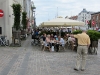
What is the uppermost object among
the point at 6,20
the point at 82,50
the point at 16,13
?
the point at 16,13

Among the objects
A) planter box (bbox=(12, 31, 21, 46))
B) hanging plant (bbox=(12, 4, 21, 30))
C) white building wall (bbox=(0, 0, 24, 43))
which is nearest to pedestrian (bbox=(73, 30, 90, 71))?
planter box (bbox=(12, 31, 21, 46))

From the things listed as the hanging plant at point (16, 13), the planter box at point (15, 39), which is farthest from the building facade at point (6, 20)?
the planter box at point (15, 39)

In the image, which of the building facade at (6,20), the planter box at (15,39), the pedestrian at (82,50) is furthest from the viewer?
the building facade at (6,20)

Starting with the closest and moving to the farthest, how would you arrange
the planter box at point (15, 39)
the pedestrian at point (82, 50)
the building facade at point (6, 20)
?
the pedestrian at point (82, 50) → the planter box at point (15, 39) → the building facade at point (6, 20)

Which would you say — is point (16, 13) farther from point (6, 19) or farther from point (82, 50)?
point (82, 50)

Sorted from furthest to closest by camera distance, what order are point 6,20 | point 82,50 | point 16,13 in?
point 6,20 → point 16,13 → point 82,50

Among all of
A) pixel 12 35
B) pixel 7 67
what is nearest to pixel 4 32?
pixel 12 35

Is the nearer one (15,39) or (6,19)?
(15,39)

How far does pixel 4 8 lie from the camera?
2023 centimetres

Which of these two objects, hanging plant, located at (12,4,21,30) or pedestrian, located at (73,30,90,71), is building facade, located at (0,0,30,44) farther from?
pedestrian, located at (73,30,90,71)

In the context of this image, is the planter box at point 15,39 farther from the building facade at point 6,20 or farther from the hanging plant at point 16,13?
the building facade at point 6,20

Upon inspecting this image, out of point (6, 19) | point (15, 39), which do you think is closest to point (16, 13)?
point (6, 19)

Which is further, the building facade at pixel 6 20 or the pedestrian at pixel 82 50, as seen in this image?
the building facade at pixel 6 20

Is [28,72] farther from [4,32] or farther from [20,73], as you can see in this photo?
[4,32]
